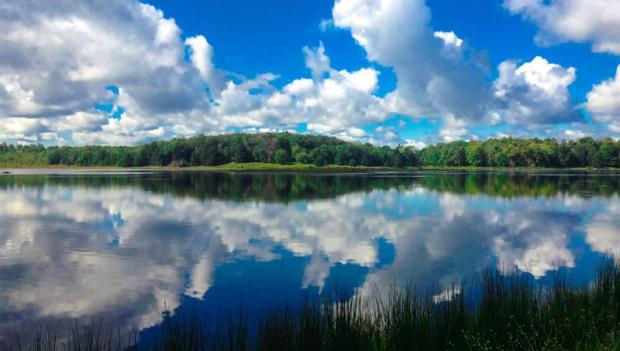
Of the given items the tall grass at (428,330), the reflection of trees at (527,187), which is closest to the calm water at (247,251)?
the tall grass at (428,330)

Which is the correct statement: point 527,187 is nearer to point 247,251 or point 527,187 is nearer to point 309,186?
point 309,186

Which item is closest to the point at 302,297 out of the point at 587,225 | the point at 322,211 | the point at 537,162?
the point at 322,211

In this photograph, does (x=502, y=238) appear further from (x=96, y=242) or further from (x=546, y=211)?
(x=96, y=242)

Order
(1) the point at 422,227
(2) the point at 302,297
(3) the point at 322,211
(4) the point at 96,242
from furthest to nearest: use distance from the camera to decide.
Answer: (3) the point at 322,211 < (1) the point at 422,227 < (4) the point at 96,242 < (2) the point at 302,297

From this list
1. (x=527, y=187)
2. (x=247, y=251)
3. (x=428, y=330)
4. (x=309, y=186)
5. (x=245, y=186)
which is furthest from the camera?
(x=309, y=186)

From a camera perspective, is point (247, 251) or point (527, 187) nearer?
point (247, 251)

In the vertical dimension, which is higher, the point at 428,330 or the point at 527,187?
the point at 527,187

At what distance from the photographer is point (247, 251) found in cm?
2025

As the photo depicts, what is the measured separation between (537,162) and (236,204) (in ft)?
604

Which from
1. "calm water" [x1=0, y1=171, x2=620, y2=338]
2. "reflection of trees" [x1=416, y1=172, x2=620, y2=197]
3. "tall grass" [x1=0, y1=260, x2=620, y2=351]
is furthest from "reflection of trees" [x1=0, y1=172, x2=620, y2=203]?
"tall grass" [x1=0, y1=260, x2=620, y2=351]

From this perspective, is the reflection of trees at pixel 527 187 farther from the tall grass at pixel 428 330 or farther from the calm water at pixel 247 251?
the tall grass at pixel 428 330

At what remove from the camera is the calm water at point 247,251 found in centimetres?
1343

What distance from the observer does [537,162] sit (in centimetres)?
19075

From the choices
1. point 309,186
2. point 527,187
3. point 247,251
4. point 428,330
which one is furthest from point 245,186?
point 428,330
